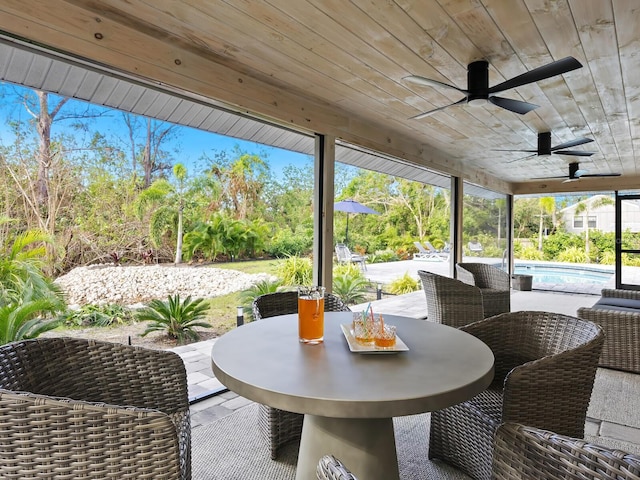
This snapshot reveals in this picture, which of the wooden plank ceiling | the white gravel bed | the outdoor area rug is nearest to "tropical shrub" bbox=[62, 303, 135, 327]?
the white gravel bed

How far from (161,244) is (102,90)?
1297 millimetres

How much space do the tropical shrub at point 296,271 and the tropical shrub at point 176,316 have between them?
88cm

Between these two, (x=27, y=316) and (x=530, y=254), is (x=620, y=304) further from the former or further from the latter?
(x=530, y=254)

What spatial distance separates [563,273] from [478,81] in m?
9.89

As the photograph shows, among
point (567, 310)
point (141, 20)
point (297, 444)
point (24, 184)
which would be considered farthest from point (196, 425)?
point (567, 310)

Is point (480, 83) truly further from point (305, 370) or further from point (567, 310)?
point (567, 310)

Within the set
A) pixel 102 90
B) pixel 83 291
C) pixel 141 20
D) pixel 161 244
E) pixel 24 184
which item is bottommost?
pixel 83 291

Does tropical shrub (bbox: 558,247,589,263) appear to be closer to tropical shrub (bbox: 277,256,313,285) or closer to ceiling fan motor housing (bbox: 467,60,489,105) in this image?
tropical shrub (bbox: 277,256,313,285)

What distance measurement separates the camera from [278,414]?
6.45 feet

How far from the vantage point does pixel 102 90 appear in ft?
7.79

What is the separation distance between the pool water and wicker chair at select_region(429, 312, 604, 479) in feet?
29.4

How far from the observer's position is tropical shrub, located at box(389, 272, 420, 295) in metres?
7.17

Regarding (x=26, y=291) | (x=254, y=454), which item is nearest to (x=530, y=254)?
(x=254, y=454)

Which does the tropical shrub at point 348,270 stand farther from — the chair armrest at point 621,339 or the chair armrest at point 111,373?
the chair armrest at point 111,373
